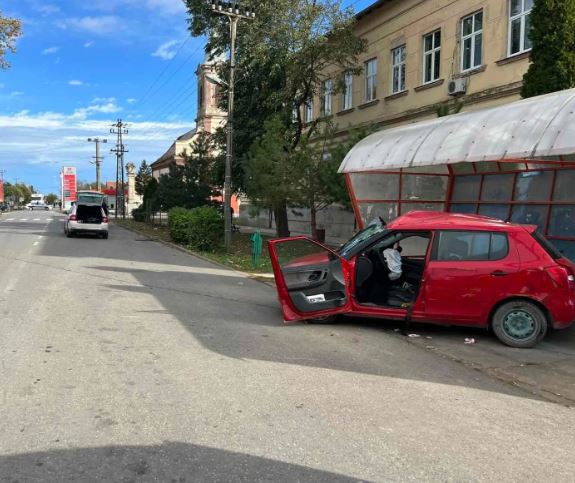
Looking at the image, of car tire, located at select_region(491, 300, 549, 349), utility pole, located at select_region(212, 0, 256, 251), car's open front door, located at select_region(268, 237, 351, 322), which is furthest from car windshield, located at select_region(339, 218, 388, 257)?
utility pole, located at select_region(212, 0, 256, 251)

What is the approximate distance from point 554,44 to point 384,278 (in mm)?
6867

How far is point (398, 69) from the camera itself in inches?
882

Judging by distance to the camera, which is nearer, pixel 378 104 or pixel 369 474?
pixel 369 474

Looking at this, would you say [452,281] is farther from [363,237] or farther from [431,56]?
[431,56]

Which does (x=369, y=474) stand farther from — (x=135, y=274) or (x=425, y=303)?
(x=135, y=274)

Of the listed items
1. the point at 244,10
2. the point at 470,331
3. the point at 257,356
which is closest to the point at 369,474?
the point at 257,356

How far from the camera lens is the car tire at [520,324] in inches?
272

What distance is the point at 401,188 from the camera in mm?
13766

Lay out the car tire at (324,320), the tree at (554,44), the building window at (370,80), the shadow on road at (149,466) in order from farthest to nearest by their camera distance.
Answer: the building window at (370,80) → the tree at (554,44) → the car tire at (324,320) → the shadow on road at (149,466)

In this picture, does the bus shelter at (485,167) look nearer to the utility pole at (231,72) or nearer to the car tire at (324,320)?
the car tire at (324,320)

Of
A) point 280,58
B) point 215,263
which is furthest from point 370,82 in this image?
point 215,263

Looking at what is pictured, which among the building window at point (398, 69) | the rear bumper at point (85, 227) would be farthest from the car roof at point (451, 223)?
the rear bumper at point (85, 227)

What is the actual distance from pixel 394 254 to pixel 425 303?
106 cm

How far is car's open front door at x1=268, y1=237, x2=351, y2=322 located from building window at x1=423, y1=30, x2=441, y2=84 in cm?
1465
